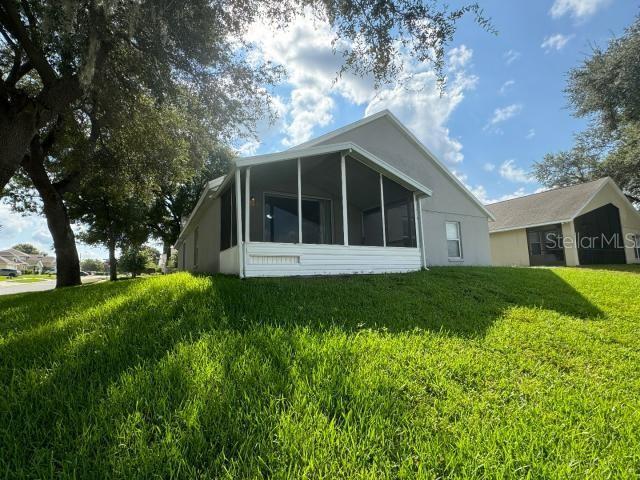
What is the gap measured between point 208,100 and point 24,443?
8216mm

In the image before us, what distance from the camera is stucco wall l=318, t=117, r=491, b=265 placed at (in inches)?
508

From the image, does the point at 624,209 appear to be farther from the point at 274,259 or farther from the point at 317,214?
the point at 274,259

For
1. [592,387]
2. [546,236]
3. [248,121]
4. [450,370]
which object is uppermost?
[248,121]

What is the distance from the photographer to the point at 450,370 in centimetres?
337

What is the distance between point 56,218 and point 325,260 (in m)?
10.7

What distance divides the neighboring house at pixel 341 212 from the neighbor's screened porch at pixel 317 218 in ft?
0.09

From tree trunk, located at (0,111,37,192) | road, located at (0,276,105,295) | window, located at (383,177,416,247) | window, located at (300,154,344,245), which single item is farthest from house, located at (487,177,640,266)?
road, located at (0,276,105,295)

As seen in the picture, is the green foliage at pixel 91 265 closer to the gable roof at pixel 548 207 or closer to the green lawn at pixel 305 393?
the gable roof at pixel 548 207

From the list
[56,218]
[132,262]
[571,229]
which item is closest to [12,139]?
[56,218]

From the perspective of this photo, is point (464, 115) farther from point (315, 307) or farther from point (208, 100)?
point (315, 307)

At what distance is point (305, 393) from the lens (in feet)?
8.71

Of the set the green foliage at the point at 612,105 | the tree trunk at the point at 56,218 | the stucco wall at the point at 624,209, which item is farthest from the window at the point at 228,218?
the stucco wall at the point at 624,209

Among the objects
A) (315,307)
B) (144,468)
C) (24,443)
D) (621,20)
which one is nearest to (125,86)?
(315,307)

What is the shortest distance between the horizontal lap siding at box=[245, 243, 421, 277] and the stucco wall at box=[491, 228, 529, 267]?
1297 cm
